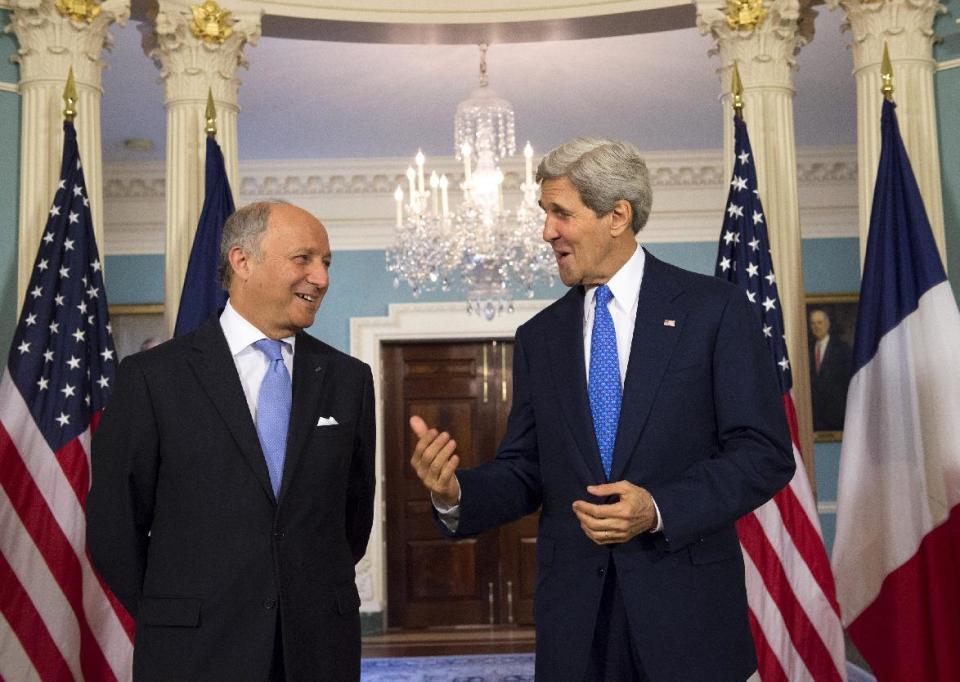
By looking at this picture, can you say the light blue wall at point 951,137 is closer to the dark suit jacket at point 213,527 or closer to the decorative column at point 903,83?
the decorative column at point 903,83

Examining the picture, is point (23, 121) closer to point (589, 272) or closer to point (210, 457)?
point (210, 457)

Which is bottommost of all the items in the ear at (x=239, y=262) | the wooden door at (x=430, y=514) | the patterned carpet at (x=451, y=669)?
the patterned carpet at (x=451, y=669)

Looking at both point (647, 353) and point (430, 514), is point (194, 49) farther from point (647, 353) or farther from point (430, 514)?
point (430, 514)

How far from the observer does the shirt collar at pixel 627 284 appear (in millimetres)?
2340

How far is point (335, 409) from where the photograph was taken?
8.40 ft

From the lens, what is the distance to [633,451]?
2201mm

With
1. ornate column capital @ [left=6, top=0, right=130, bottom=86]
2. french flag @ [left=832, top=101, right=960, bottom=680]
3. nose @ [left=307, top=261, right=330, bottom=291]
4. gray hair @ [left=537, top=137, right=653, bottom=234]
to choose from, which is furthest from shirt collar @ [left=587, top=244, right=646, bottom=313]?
ornate column capital @ [left=6, top=0, right=130, bottom=86]

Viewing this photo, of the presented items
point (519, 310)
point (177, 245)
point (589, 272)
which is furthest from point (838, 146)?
point (589, 272)

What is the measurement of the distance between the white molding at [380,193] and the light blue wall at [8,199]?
4649 mm

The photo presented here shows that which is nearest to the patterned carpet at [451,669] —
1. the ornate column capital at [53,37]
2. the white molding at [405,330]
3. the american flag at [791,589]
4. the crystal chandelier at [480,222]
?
the white molding at [405,330]

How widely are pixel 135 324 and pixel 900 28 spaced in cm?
636

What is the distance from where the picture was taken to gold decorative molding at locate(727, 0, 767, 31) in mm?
5062

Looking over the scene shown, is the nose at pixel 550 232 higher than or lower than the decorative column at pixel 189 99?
lower

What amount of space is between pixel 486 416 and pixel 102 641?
5.76 meters
